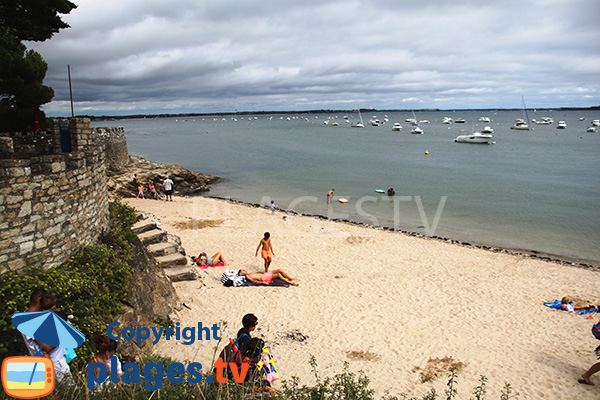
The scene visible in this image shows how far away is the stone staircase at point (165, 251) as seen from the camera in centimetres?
1081

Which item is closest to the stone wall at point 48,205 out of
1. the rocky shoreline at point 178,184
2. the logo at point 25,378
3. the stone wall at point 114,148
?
the logo at point 25,378

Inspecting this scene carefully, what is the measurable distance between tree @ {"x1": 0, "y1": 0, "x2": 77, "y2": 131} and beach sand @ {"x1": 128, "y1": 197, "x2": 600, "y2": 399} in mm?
6904

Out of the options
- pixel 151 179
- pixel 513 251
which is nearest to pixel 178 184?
pixel 151 179

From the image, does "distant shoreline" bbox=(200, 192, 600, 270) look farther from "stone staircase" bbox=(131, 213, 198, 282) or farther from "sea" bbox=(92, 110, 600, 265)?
"stone staircase" bbox=(131, 213, 198, 282)

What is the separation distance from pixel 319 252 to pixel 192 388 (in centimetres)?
1133

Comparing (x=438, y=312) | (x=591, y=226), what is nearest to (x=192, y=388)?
(x=438, y=312)

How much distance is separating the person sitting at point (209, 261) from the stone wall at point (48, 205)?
4.77 m

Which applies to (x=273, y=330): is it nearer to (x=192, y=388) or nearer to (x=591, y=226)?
(x=192, y=388)

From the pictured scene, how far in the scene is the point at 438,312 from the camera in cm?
1068

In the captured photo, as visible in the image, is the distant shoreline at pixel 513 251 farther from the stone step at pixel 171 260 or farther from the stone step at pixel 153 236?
the stone step at pixel 153 236

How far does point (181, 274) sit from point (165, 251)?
89 centimetres

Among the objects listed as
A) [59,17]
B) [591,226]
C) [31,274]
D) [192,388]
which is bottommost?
[591,226]

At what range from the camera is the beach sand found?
25.7 ft

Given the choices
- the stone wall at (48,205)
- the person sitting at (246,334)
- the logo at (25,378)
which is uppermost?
the stone wall at (48,205)
